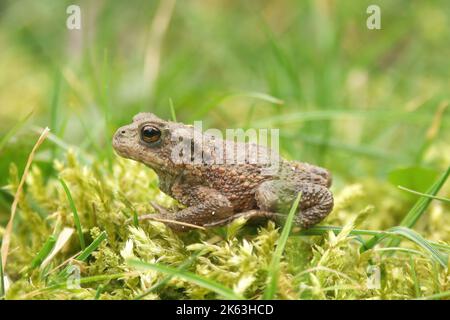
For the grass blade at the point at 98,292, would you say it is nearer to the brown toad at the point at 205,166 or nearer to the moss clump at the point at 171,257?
the moss clump at the point at 171,257

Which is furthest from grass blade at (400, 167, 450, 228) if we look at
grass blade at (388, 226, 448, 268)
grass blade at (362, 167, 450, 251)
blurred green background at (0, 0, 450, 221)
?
blurred green background at (0, 0, 450, 221)

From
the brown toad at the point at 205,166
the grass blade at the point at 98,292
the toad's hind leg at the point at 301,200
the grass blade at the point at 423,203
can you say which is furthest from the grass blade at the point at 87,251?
the grass blade at the point at 423,203

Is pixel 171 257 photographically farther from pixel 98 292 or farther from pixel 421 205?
pixel 421 205

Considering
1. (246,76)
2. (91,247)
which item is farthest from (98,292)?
(246,76)

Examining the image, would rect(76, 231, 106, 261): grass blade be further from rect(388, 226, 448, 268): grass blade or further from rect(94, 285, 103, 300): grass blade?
rect(388, 226, 448, 268): grass blade
